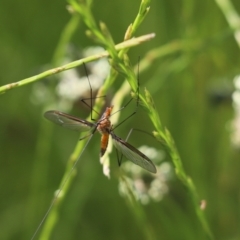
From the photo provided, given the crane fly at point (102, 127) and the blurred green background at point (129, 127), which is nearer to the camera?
the crane fly at point (102, 127)

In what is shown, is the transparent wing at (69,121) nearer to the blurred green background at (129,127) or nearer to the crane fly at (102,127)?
the crane fly at (102,127)

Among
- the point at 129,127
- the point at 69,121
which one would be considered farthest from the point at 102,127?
the point at 129,127

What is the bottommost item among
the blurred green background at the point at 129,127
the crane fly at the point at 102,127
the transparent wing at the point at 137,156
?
the transparent wing at the point at 137,156

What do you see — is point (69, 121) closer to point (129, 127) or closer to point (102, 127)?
point (102, 127)

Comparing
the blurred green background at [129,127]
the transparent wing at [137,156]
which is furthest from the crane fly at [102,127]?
the blurred green background at [129,127]

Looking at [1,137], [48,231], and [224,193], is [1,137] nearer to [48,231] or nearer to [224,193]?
[224,193]
